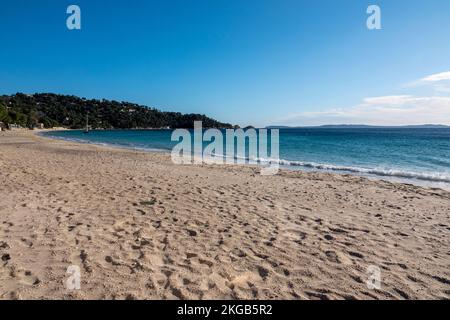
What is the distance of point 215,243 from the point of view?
512 centimetres

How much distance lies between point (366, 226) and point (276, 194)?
339 centimetres

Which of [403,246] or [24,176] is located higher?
[24,176]

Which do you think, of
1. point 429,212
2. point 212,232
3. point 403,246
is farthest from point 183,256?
point 429,212

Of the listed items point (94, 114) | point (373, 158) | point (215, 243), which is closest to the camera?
point (215, 243)

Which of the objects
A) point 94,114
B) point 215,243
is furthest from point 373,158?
point 94,114

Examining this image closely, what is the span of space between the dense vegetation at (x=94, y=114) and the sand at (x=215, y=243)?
127m

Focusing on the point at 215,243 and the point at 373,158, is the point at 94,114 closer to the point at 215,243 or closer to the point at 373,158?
the point at 373,158

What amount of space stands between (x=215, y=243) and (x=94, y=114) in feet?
583

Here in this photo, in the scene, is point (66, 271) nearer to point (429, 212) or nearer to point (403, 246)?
point (403, 246)

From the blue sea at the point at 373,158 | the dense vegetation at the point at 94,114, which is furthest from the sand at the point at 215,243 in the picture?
the dense vegetation at the point at 94,114

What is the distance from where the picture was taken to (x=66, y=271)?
3979mm

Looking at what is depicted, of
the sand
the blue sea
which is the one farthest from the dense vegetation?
the sand

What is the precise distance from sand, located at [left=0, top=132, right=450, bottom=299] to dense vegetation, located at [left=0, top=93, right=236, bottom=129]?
416ft

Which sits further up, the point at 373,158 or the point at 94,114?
A: the point at 94,114
